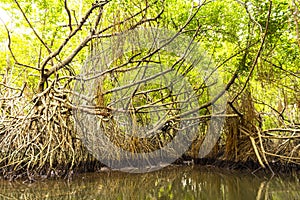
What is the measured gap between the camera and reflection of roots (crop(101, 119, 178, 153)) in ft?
12.6

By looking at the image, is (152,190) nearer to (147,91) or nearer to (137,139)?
(137,139)

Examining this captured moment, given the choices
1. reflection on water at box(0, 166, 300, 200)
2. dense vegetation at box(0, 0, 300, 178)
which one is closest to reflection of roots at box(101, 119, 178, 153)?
dense vegetation at box(0, 0, 300, 178)

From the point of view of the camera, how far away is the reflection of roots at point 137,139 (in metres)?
3.85

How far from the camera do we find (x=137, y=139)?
4.15 m

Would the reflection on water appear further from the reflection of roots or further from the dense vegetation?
the reflection of roots

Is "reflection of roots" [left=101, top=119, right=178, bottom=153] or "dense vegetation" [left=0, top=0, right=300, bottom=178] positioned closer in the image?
"dense vegetation" [left=0, top=0, right=300, bottom=178]

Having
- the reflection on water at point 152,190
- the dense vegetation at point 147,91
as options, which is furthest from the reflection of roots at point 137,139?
the reflection on water at point 152,190

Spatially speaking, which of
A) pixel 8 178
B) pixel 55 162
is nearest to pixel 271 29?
pixel 55 162

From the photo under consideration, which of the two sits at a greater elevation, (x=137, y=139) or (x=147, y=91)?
(x=147, y=91)

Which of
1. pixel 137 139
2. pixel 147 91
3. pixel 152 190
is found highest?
pixel 147 91

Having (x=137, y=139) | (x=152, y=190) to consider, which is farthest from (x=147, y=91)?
(x=152, y=190)

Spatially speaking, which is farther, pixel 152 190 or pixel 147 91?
pixel 147 91

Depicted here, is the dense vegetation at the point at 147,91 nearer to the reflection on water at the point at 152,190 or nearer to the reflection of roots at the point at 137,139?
the reflection of roots at the point at 137,139

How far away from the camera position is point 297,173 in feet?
11.9
